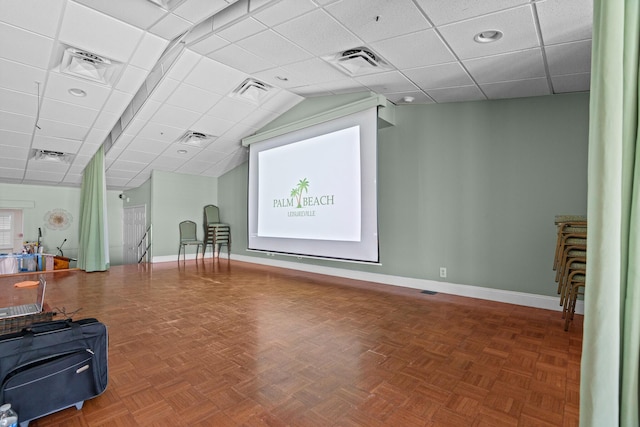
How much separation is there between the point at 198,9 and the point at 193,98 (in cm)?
213

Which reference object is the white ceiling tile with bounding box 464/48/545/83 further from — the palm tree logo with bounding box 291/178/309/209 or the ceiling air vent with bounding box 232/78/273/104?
the ceiling air vent with bounding box 232/78/273/104

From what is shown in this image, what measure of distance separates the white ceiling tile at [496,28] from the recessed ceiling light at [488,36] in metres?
0.03

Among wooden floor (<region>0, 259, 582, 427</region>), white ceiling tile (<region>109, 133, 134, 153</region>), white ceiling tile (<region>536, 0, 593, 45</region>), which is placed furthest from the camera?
white ceiling tile (<region>109, 133, 134, 153</region>)

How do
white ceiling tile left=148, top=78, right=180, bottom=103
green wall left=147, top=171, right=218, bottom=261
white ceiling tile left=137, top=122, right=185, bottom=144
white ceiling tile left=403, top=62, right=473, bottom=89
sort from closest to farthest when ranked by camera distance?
white ceiling tile left=403, top=62, right=473, bottom=89
white ceiling tile left=148, top=78, right=180, bottom=103
white ceiling tile left=137, top=122, right=185, bottom=144
green wall left=147, top=171, right=218, bottom=261

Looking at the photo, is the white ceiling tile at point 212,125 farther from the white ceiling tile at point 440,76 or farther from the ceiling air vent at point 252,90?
the white ceiling tile at point 440,76

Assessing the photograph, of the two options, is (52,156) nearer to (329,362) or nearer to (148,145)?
(148,145)

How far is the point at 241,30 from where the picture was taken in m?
3.25

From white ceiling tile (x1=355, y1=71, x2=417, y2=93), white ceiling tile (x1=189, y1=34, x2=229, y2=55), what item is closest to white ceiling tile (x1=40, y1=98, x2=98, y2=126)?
white ceiling tile (x1=189, y1=34, x2=229, y2=55)

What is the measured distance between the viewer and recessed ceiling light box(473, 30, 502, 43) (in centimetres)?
259

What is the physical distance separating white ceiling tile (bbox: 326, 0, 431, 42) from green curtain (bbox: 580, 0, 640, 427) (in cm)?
199

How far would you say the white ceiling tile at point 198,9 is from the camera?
9.34 feet

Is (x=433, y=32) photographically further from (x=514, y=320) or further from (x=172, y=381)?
(x=172, y=381)

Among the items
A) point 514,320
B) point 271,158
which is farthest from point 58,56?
point 514,320

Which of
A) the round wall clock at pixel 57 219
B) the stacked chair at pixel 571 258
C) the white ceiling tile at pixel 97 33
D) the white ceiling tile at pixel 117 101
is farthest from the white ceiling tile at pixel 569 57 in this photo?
the round wall clock at pixel 57 219
